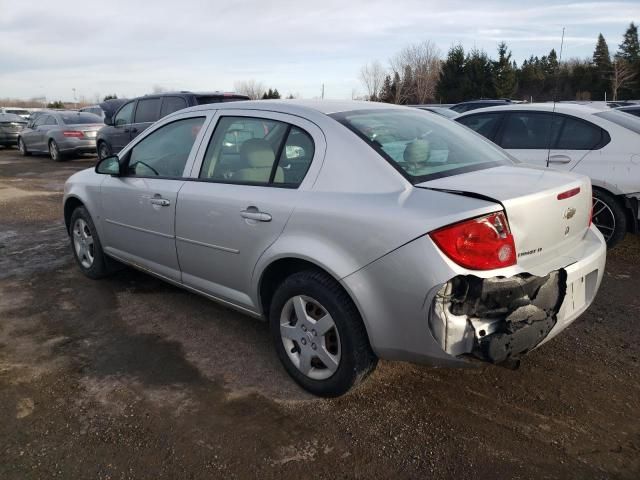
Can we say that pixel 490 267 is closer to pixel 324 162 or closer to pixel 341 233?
pixel 341 233

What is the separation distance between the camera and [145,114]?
11.3m

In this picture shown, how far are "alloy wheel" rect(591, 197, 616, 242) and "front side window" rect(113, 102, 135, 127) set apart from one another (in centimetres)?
987

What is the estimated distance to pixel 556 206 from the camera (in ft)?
8.68

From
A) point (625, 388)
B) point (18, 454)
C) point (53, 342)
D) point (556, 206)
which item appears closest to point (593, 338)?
point (625, 388)

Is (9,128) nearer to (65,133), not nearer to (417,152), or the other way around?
(65,133)

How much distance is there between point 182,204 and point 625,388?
2925mm

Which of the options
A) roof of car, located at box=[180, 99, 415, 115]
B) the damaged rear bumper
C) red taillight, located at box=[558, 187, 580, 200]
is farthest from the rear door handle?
the damaged rear bumper

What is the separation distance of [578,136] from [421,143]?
326cm

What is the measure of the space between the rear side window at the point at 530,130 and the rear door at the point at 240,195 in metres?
3.70

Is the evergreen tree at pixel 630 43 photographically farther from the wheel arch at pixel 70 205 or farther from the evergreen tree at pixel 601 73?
the wheel arch at pixel 70 205

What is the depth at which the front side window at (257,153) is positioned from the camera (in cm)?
301

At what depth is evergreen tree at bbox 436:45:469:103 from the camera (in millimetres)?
45491

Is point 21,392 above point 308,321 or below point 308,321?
below

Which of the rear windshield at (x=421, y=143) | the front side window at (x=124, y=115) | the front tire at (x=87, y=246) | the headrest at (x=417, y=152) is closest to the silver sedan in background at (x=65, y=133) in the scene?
the front side window at (x=124, y=115)
